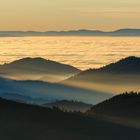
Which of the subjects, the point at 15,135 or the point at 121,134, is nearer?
the point at 15,135

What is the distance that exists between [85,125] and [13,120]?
20773mm

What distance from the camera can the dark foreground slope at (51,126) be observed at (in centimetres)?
16562

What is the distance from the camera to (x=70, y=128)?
6978 inches

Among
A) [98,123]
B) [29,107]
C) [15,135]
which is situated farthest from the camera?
[29,107]

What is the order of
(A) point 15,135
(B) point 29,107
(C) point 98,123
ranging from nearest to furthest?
(A) point 15,135
(C) point 98,123
(B) point 29,107

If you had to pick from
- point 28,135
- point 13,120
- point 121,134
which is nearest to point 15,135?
point 28,135

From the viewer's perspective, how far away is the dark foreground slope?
543ft

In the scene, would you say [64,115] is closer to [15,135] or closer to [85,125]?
[85,125]

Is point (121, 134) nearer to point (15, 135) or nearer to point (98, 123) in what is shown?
point (98, 123)

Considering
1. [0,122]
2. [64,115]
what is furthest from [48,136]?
[64,115]

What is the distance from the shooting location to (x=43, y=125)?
177 metres

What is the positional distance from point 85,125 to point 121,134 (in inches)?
500

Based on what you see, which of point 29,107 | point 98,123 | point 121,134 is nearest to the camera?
point 121,134

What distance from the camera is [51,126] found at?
6983 inches
